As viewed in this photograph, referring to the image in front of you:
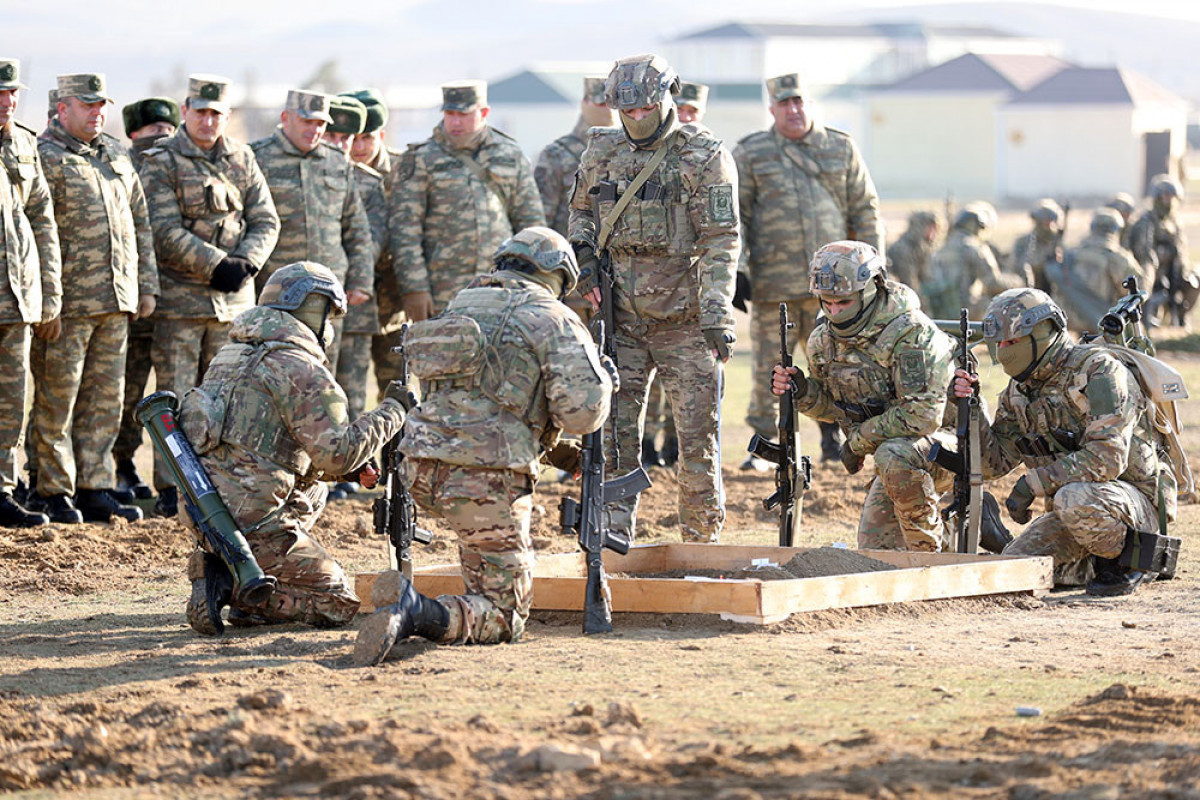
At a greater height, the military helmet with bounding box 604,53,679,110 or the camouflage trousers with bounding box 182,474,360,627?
the military helmet with bounding box 604,53,679,110

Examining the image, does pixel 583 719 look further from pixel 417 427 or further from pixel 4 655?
pixel 4 655

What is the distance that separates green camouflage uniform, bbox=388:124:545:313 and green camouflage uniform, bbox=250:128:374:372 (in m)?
0.39

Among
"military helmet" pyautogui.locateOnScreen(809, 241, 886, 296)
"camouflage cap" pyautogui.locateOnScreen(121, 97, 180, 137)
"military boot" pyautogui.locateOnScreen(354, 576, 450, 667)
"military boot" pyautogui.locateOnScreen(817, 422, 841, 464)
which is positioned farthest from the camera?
"military boot" pyautogui.locateOnScreen(817, 422, 841, 464)

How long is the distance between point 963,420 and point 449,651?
128 inches

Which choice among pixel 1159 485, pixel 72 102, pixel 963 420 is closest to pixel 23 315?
pixel 72 102

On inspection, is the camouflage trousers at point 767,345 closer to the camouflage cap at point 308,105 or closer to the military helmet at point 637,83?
the camouflage cap at point 308,105

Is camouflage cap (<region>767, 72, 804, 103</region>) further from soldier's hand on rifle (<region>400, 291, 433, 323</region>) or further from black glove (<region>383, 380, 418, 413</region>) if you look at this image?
black glove (<region>383, 380, 418, 413</region>)

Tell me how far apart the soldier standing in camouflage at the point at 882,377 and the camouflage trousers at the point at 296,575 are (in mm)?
2660

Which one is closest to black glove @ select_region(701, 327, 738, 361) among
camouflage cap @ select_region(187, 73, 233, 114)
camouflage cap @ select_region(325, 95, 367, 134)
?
camouflage cap @ select_region(187, 73, 233, 114)

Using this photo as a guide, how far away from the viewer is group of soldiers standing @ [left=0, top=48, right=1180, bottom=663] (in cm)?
799

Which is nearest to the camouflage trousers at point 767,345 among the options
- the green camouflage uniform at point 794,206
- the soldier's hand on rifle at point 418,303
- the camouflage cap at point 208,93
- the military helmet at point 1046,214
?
the green camouflage uniform at point 794,206

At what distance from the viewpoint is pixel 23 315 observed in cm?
1091

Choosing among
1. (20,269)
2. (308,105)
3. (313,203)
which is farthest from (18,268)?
(308,105)

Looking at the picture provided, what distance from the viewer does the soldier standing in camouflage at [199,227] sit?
38.7 ft
